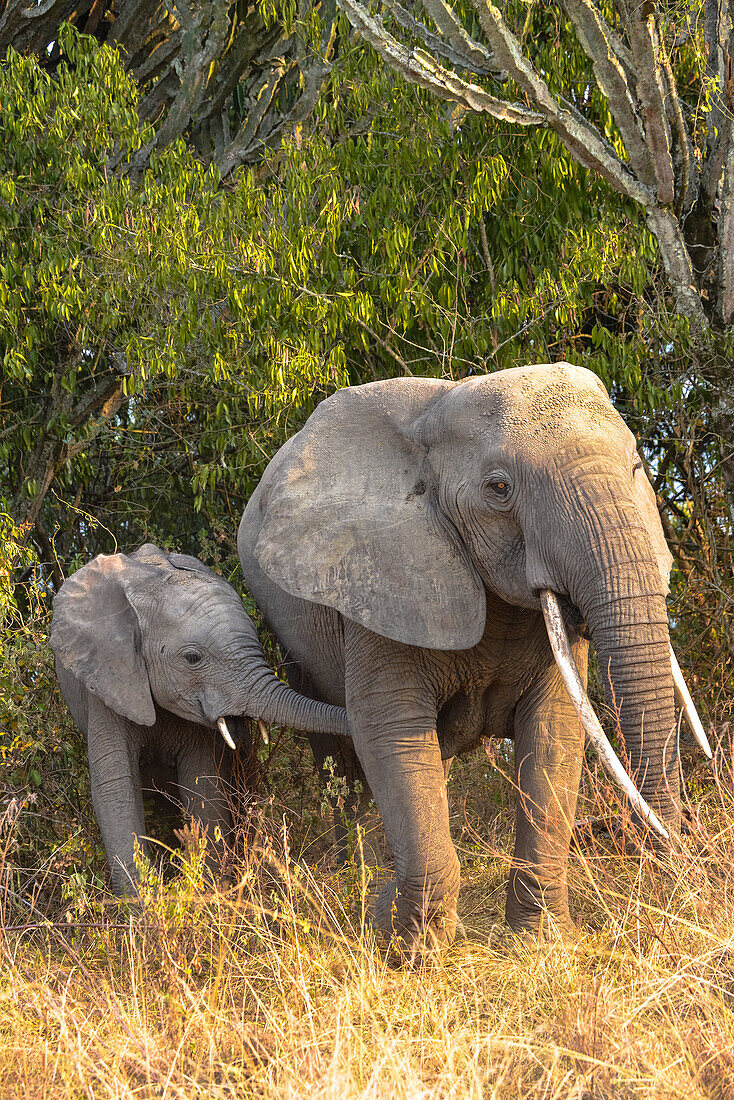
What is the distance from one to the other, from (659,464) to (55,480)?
508 cm

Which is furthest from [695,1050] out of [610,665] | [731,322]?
[731,322]

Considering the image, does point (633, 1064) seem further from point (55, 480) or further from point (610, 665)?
point (55, 480)

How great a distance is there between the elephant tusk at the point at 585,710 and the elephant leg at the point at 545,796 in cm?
56

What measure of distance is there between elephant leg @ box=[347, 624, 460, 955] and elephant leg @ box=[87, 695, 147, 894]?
1.34 metres

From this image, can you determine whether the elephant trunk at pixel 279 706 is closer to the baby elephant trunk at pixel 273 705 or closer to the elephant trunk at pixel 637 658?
the baby elephant trunk at pixel 273 705

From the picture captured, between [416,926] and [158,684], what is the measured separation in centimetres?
170

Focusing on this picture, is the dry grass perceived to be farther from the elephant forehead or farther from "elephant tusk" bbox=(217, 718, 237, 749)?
the elephant forehead

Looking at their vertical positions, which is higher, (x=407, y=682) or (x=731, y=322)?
(x=731, y=322)

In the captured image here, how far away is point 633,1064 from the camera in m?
3.14

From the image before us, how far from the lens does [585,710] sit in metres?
3.91

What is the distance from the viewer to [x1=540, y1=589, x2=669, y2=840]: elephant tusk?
375 cm

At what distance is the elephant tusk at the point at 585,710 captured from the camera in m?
3.75

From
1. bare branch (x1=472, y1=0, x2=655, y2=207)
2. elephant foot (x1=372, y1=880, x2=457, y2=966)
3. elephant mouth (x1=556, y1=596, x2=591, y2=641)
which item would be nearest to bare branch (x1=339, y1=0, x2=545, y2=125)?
bare branch (x1=472, y1=0, x2=655, y2=207)

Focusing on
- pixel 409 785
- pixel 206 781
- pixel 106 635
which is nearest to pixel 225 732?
pixel 206 781
